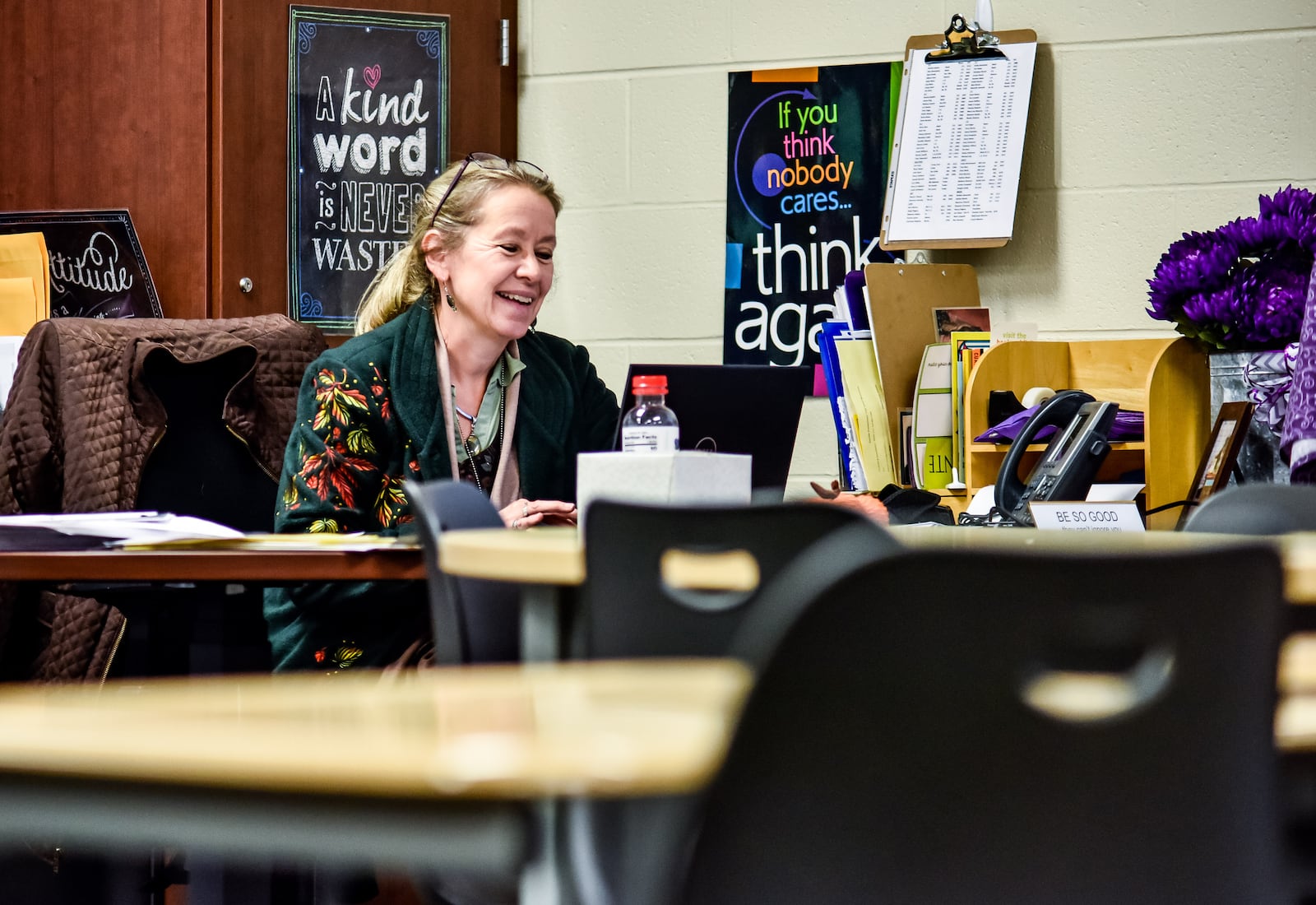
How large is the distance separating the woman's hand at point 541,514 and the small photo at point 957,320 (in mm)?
1146

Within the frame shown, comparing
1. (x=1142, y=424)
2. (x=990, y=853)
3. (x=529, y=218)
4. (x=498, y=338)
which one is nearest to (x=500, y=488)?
(x=498, y=338)

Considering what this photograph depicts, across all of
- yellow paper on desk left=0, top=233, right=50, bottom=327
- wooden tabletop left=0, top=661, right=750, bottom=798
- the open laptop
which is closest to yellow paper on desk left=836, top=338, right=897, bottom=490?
the open laptop

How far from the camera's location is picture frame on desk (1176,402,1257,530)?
2.13m

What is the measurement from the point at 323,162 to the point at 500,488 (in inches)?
45.9

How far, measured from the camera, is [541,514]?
192 centimetres

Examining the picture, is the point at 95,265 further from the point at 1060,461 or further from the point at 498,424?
the point at 1060,461

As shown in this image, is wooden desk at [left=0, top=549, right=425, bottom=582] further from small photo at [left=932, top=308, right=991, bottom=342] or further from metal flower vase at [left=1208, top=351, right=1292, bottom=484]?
small photo at [left=932, top=308, right=991, bottom=342]

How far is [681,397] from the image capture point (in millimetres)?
1818

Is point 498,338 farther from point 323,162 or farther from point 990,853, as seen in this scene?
point 990,853

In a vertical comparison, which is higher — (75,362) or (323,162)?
(323,162)

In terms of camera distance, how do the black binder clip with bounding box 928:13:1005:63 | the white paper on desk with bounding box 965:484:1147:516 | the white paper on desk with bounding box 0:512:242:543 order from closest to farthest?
the white paper on desk with bounding box 0:512:242:543 < the white paper on desk with bounding box 965:484:1147:516 < the black binder clip with bounding box 928:13:1005:63

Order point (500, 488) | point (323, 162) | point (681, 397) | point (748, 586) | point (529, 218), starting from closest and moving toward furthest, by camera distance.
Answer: point (748, 586) → point (681, 397) → point (500, 488) → point (529, 218) → point (323, 162)

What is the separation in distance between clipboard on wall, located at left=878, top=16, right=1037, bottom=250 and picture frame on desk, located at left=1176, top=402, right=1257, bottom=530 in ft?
2.96

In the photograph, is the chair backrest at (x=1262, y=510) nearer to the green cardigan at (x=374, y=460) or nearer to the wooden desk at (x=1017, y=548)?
the wooden desk at (x=1017, y=548)
